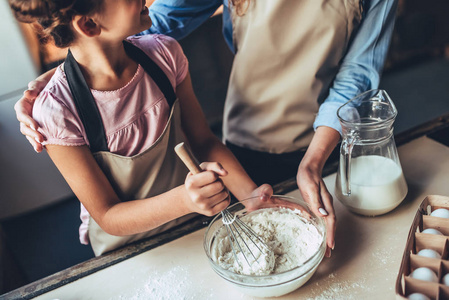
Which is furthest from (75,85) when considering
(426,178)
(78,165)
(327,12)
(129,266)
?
(426,178)

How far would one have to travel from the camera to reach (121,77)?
106 cm

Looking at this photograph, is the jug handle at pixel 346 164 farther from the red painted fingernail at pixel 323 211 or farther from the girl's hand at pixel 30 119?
the girl's hand at pixel 30 119

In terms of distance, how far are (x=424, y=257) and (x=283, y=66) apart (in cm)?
75

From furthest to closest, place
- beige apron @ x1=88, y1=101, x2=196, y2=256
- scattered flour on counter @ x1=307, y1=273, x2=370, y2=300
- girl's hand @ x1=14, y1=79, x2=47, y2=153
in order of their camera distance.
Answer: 1. beige apron @ x1=88, y1=101, x2=196, y2=256
2. girl's hand @ x1=14, y1=79, x2=47, y2=153
3. scattered flour on counter @ x1=307, y1=273, x2=370, y2=300

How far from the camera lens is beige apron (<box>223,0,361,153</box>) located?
1191 mm

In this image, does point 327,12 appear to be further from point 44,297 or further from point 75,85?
point 44,297

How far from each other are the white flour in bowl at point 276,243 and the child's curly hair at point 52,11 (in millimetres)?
580

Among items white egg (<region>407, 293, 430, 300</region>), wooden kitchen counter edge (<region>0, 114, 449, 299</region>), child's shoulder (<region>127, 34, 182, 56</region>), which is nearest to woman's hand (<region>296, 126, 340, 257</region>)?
wooden kitchen counter edge (<region>0, 114, 449, 299</region>)

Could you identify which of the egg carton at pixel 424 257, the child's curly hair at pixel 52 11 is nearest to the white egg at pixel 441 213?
the egg carton at pixel 424 257

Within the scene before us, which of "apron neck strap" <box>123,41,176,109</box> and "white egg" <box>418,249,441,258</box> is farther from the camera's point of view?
"apron neck strap" <box>123,41,176,109</box>

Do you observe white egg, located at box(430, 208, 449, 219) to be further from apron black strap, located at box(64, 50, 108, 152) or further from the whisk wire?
apron black strap, located at box(64, 50, 108, 152)

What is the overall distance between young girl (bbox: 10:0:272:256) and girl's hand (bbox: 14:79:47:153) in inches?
0.7

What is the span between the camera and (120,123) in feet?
3.38

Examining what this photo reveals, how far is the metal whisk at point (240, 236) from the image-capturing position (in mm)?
798
